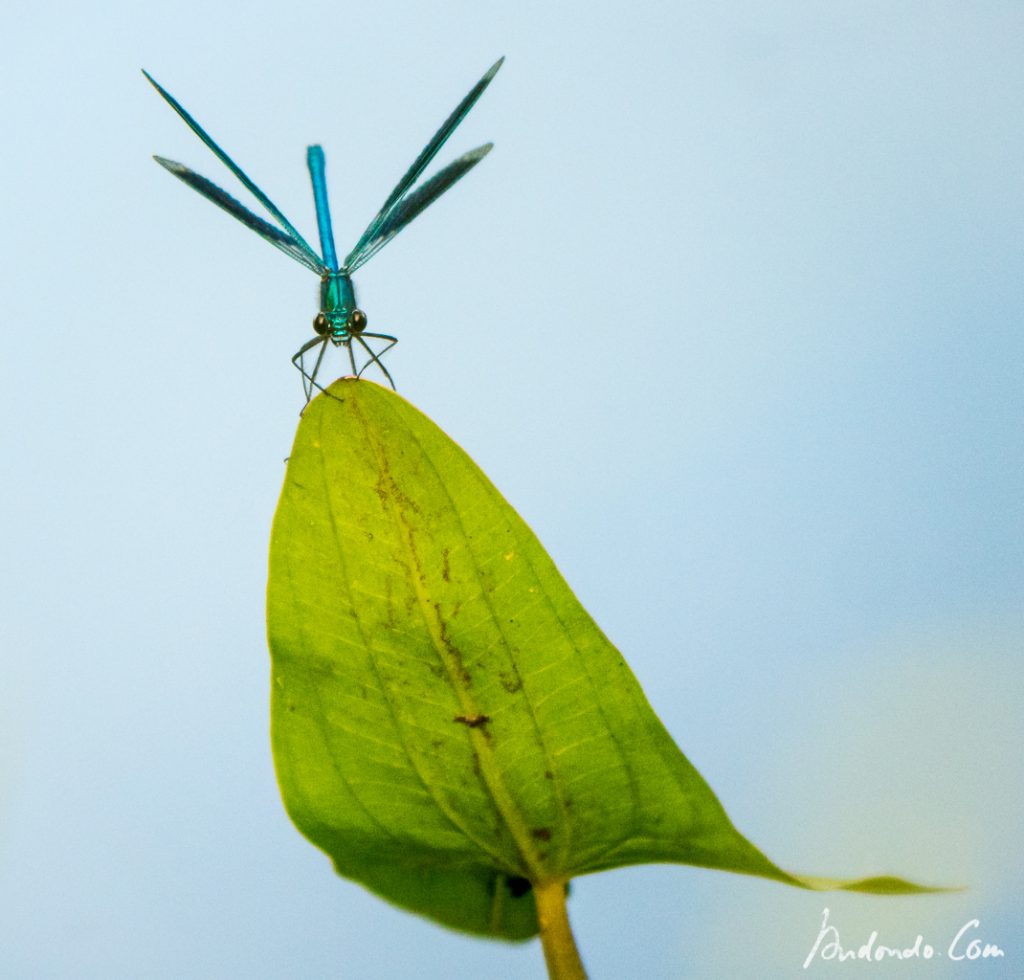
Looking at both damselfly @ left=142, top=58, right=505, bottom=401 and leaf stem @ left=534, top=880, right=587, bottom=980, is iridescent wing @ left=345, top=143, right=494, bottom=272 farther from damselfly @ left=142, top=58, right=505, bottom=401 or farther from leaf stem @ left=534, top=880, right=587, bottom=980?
leaf stem @ left=534, top=880, right=587, bottom=980

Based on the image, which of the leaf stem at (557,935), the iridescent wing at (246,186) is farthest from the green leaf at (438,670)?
the iridescent wing at (246,186)

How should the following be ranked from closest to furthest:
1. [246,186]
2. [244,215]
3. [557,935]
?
[557,935]
[246,186]
[244,215]

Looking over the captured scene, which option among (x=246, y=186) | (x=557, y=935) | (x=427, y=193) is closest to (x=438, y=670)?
(x=557, y=935)

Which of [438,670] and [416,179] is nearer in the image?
[438,670]

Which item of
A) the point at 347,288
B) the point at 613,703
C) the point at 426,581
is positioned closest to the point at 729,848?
the point at 613,703

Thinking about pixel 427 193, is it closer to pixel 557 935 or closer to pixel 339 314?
pixel 339 314

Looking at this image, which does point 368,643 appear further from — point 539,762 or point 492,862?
point 492,862
